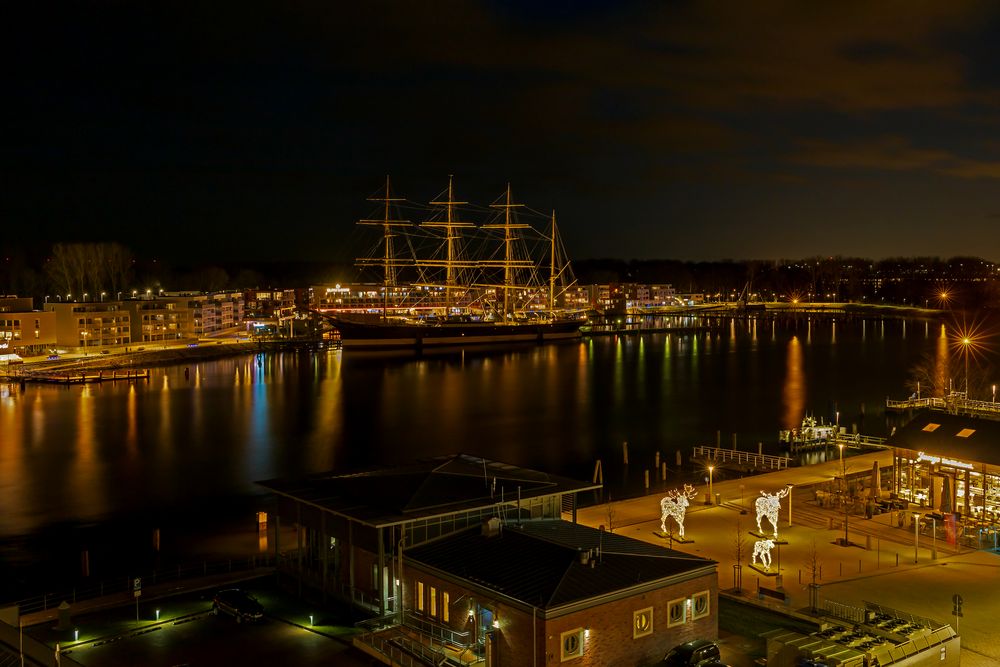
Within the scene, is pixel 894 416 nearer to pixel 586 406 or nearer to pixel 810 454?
pixel 810 454

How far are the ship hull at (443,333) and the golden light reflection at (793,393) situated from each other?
21980 millimetres

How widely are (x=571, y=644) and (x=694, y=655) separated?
47.2 inches

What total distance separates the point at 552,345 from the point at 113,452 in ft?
149

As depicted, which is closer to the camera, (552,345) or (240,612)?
(240,612)

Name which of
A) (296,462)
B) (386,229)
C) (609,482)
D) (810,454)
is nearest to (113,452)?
(296,462)

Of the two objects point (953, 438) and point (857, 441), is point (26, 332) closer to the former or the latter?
point (857, 441)

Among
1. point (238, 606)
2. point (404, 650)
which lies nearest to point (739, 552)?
point (404, 650)

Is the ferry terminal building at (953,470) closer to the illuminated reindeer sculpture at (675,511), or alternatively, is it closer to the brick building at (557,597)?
the illuminated reindeer sculpture at (675,511)

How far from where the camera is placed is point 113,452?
24250 millimetres

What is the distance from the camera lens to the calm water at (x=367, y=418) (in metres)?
20.3

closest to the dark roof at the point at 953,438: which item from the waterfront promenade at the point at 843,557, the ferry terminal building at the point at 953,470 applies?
the ferry terminal building at the point at 953,470

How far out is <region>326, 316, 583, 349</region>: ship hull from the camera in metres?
62.4

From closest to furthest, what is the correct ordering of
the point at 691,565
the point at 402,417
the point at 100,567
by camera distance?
the point at 691,565 → the point at 100,567 → the point at 402,417

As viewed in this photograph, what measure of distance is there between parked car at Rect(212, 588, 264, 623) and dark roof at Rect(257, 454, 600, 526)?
4.11 feet
